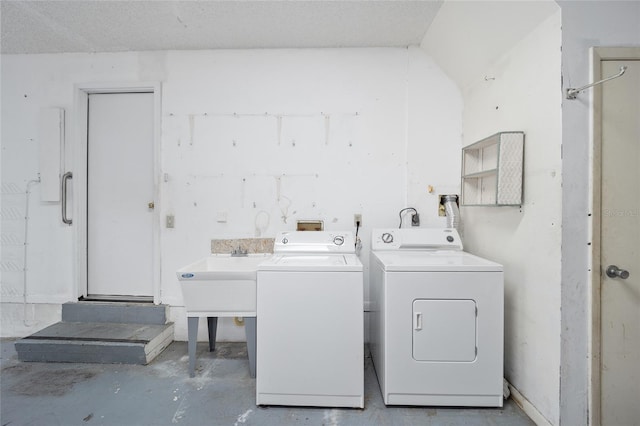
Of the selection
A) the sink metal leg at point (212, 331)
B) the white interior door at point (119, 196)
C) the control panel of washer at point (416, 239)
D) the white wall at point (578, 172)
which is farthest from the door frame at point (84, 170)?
the white wall at point (578, 172)

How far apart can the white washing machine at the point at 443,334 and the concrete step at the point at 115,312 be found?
1946 mm

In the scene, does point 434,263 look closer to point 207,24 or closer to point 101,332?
point 207,24

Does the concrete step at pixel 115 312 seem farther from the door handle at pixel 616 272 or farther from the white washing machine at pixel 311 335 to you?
the door handle at pixel 616 272

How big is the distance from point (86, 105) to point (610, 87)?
12.4 feet

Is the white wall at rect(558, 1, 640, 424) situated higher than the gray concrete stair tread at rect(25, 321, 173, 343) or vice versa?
the white wall at rect(558, 1, 640, 424)

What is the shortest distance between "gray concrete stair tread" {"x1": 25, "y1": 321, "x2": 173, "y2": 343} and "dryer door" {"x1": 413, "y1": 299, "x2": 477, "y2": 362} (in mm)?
1971

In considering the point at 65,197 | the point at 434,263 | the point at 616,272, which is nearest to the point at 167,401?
the point at 434,263

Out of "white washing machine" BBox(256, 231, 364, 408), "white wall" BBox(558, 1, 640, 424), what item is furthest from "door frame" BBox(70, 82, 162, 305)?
"white wall" BBox(558, 1, 640, 424)

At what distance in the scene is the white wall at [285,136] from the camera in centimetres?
233

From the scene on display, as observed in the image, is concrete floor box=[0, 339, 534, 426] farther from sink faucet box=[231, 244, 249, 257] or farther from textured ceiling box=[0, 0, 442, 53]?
textured ceiling box=[0, 0, 442, 53]

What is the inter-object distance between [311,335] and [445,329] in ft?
2.47

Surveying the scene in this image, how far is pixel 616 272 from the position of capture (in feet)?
4.23

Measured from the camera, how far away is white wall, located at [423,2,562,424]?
53.6 inches

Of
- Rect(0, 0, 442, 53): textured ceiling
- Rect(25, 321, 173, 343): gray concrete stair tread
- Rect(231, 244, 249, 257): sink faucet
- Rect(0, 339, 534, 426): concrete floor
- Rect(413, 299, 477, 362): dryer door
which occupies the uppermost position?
Rect(0, 0, 442, 53): textured ceiling
